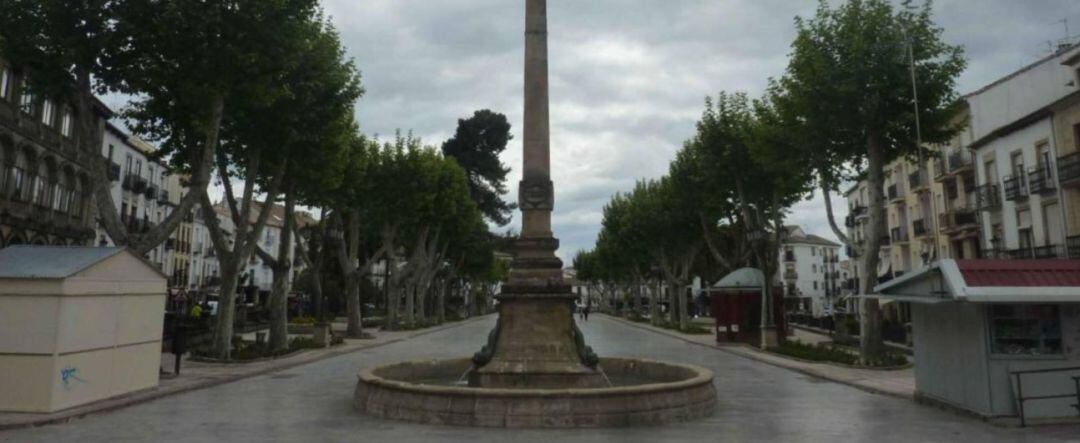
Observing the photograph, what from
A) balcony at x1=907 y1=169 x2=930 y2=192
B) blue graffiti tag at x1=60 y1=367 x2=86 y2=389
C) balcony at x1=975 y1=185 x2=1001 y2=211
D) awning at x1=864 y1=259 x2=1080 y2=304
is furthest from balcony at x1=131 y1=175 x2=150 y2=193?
balcony at x1=975 y1=185 x2=1001 y2=211

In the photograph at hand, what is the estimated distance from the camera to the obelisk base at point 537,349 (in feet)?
39.4

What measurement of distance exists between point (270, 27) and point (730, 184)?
2093cm

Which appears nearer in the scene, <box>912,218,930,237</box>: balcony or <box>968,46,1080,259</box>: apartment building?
<box>968,46,1080,259</box>: apartment building

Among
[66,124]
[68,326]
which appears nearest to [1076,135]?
[68,326]

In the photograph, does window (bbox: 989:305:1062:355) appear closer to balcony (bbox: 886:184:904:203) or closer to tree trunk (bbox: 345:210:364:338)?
tree trunk (bbox: 345:210:364:338)

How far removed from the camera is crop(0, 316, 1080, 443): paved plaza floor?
9320 millimetres

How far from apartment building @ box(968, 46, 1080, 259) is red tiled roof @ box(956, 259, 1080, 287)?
775 inches

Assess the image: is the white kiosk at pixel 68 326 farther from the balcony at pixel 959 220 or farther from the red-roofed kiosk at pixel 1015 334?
the balcony at pixel 959 220

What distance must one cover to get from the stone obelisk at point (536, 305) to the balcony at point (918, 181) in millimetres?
33381

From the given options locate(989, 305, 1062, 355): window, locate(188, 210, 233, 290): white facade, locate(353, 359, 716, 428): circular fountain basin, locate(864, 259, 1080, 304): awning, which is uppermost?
locate(188, 210, 233, 290): white facade

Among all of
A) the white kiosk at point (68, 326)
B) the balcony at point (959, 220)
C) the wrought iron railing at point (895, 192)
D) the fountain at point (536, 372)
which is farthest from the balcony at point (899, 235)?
the white kiosk at point (68, 326)

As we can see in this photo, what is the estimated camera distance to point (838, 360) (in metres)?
20.9

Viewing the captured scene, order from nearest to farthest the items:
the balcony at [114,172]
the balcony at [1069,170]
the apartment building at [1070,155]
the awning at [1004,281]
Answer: the awning at [1004,281]
the balcony at [1069,170]
the apartment building at [1070,155]
the balcony at [114,172]

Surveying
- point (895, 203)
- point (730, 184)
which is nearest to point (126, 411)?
point (730, 184)
